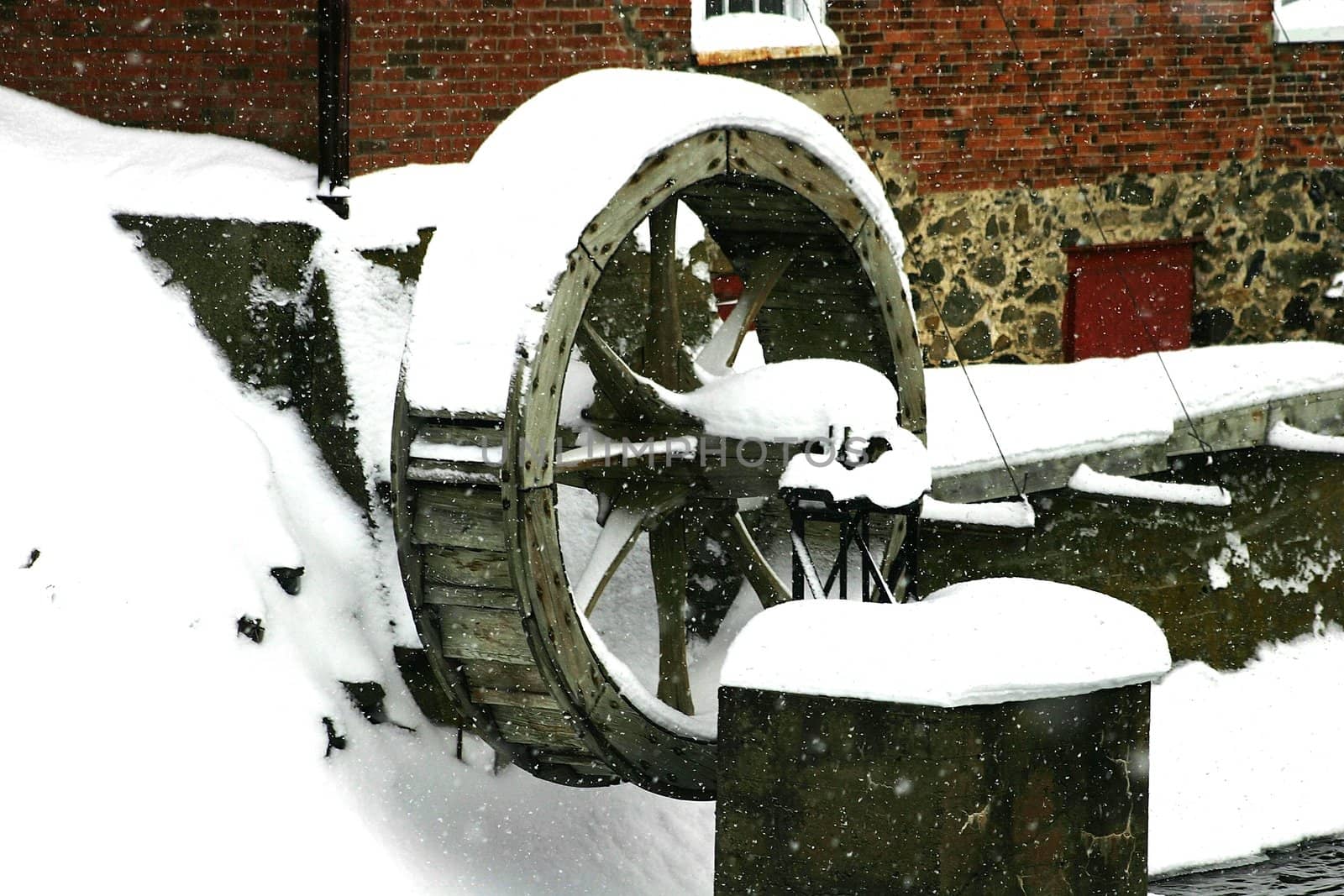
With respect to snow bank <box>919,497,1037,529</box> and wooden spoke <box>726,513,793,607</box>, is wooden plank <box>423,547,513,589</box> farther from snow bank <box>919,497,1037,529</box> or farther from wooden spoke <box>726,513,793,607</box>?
snow bank <box>919,497,1037,529</box>

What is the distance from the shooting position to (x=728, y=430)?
249 inches

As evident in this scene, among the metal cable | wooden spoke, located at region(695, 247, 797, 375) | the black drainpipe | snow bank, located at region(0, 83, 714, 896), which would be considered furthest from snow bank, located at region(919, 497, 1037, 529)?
the black drainpipe

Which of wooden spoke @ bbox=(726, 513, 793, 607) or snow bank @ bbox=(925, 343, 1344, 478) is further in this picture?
snow bank @ bbox=(925, 343, 1344, 478)

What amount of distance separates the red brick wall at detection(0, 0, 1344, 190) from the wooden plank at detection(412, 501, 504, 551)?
209cm

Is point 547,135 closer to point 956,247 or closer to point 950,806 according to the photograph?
point 950,806

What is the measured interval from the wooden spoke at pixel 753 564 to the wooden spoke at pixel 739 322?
0.60 metres

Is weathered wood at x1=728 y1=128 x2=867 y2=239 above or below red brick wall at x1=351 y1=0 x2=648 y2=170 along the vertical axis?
below

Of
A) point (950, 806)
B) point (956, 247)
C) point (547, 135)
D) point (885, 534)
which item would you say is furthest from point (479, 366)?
point (956, 247)

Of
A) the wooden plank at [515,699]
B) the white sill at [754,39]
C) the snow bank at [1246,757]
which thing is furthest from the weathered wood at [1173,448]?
the wooden plank at [515,699]

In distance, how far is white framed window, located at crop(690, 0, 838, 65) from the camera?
835 centimetres

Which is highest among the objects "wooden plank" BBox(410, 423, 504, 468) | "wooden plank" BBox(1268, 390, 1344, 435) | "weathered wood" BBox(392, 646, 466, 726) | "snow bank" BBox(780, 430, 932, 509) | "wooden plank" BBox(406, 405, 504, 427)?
"wooden plank" BBox(406, 405, 504, 427)

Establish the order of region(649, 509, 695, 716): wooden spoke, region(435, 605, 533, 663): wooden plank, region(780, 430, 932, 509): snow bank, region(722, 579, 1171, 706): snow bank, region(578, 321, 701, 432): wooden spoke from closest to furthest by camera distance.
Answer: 1. region(722, 579, 1171, 706): snow bank
2. region(435, 605, 533, 663): wooden plank
3. region(780, 430, 932, 509): snow bank
4. region(578, 321, 701, 432): wooden spoke
5. region(649, 509, 695, 716): wooden spoke

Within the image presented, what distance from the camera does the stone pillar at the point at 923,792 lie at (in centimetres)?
464

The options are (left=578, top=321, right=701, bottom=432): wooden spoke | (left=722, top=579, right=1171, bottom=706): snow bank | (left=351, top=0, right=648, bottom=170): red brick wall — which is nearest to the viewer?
(left=722, top=579, right=1171, bottom=706): snow bank
